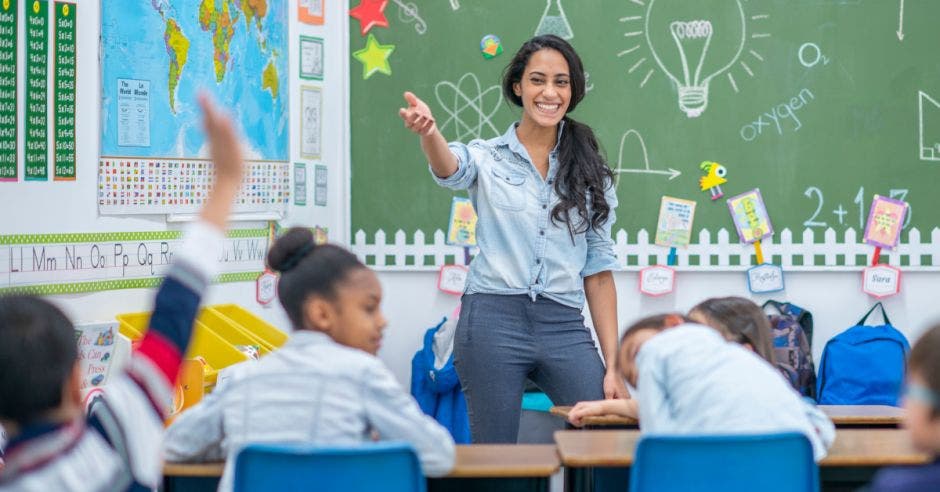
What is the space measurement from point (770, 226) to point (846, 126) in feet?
1.71

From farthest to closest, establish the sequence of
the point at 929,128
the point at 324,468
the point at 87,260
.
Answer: the point at 929,128 < the point at 87,260 < the point at 324,468

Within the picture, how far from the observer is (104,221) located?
143 inches

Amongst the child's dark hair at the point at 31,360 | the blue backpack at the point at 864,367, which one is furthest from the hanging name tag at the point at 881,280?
the child's dark hair at the point at 31,360

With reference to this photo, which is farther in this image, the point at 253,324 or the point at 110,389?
the point at 253,324

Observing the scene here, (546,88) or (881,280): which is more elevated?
(546,88)

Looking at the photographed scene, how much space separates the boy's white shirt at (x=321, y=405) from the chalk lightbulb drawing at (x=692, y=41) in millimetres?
3043

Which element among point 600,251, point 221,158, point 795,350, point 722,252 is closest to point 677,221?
point 722,252

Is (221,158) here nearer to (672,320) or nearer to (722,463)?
(722,463)

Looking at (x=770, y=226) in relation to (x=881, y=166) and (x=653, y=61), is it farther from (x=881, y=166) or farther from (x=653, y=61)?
(x=653, y=61)

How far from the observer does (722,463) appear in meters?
2.14

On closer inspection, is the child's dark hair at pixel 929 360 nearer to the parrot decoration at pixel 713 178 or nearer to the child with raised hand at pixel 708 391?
the child with raised hand at pixel 708 391

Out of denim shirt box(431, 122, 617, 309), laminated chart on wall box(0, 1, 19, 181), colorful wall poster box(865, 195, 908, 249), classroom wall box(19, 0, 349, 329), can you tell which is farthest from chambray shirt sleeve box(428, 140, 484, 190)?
colorful wall poster box(865, 195, 908, 249)

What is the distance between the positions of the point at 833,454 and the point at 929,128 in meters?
2.81

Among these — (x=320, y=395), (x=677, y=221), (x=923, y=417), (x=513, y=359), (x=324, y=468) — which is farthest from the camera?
(x=677, y=221)
